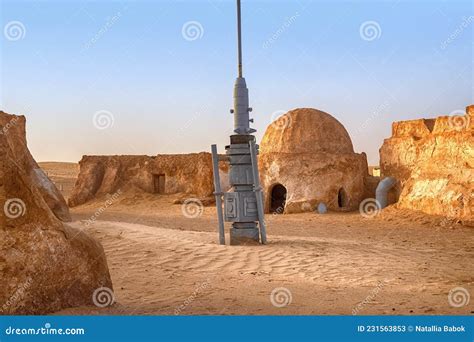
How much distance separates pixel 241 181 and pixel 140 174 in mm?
17476

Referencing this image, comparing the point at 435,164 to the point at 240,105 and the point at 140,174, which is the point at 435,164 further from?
the point at 140,174

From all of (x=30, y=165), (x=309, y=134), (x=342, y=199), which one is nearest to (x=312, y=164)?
(x=309, y=134)

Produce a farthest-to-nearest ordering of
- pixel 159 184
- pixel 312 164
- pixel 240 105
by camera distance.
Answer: pixel 159 184 < pixel 312 164 < pixel 240 105

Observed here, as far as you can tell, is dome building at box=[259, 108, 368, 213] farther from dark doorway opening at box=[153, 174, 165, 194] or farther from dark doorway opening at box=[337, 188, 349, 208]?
dark doorway opening at box=[153, 174, 165, 194]

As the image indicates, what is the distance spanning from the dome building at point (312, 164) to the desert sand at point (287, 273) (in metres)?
6.35

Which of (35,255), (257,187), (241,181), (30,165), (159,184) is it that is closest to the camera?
(35,255)

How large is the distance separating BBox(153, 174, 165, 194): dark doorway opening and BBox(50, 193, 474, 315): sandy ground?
1483 centimetres

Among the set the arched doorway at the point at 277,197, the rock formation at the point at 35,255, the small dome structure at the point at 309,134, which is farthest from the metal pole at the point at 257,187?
the arched doorway at the point at 277,197

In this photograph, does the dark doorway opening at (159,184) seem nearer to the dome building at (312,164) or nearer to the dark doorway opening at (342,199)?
the dome building at (312,164)

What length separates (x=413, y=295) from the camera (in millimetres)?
5051

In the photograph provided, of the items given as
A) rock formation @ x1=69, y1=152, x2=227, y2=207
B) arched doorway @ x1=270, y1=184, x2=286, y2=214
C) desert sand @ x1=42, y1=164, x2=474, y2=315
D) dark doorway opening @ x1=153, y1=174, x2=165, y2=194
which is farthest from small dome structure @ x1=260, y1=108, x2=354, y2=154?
dark doorway opening @ x1=153, y1=174, x2=165, y2=194

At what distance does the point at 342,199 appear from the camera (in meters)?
19.4

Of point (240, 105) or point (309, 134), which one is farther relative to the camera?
point (309, 134)

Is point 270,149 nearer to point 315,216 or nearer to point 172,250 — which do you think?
point 315,216
